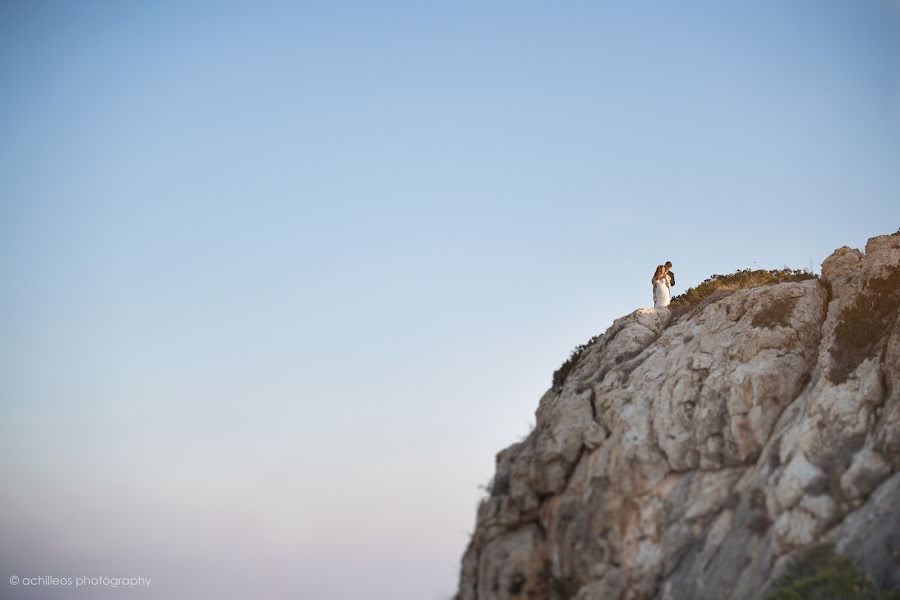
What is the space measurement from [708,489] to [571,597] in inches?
213

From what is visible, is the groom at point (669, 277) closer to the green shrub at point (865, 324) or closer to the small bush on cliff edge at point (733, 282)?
the small bush on cliff edge at point (733, 282)

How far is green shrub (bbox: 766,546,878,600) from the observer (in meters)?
19.7

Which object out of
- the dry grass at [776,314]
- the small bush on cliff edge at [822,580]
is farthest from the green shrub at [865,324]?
the small bush on cliff edge at [822,580]

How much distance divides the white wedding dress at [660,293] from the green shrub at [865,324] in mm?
9585

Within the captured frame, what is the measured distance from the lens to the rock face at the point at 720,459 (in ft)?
71.9

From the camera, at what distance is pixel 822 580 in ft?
66.1

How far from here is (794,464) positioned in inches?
905

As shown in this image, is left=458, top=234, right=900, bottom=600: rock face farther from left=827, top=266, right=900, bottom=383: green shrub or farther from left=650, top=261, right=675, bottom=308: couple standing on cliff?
left=650, top=261, right=675, bottom=308: couple standing on cliff

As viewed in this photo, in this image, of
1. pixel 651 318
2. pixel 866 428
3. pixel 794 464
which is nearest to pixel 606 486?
pixel 794 464

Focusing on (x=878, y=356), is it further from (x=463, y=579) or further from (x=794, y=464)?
(x=463, y=579)

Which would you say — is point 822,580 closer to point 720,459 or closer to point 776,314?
point 720,459

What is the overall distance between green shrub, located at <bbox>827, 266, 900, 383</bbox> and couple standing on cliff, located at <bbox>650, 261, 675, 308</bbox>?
9.64 metres

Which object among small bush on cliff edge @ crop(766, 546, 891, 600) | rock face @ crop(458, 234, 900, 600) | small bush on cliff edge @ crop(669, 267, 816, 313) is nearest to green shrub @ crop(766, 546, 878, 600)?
small bush on cliff edge @ crop(766, 546, 891, 600)

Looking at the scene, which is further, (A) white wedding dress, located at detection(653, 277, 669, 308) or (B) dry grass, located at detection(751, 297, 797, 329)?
(A) white wedding dress, located at detection(653, 277, 669, 308)
